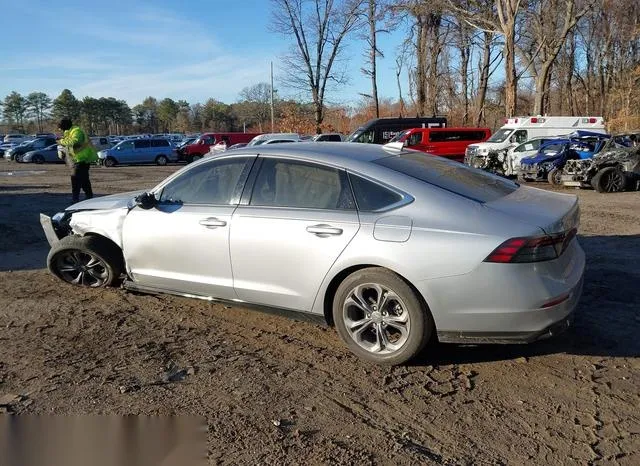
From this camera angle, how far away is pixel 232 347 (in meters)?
4.28

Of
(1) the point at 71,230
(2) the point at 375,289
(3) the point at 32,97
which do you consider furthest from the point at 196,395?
(3) the point at 32,97

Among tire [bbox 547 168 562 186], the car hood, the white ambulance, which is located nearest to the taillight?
the car hood

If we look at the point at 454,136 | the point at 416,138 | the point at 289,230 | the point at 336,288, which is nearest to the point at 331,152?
the point at 289,230

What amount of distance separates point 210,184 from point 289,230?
990 millimetres

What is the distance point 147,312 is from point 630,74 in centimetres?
5038

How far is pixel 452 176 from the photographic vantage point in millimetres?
4230

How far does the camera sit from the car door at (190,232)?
443cm

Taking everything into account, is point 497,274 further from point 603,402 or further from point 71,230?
point 71,230

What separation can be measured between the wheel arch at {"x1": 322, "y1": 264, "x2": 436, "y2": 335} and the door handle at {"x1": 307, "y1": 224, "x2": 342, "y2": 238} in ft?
0.85

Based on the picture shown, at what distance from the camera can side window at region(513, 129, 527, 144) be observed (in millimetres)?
22703

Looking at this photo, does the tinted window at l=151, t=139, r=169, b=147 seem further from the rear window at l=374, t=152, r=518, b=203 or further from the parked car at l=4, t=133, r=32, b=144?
the rear window at l=374, t=152, r=518, b=203

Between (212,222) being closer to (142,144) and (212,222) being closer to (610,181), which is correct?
(610,181)

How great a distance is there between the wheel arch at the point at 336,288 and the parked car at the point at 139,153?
32.2 m

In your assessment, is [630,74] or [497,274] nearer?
[497,274]
